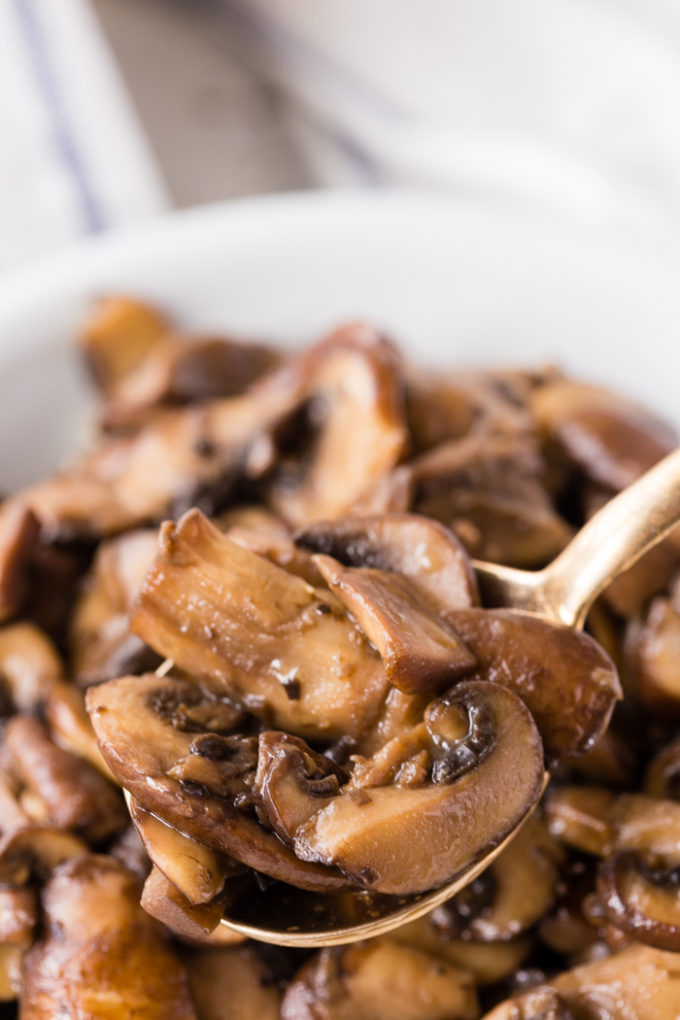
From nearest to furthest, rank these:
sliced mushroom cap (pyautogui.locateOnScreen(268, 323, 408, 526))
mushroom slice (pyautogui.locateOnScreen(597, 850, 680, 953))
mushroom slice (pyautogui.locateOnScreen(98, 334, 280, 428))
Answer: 1. mushroom slice (pyautogui.locateOnScreen(597, 850, 680, 953))
2. sliced mushroom cap (pyautogui.locateOnScreen(268, 323, 408, 526))
3. mushroom slice (pyautogui.locateOnScreen(98, 334, 280, 428))

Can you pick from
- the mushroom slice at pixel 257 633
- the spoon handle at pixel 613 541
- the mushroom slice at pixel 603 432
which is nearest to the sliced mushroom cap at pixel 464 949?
the mushroom slice at pixel 257 633

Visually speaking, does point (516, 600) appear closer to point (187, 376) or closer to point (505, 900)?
point (505, 900)

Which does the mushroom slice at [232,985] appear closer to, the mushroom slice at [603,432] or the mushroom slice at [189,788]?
the mushroom slice at [189,788]

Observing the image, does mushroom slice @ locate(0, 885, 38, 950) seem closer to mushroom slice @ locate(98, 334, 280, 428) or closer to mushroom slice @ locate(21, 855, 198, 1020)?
mushroom slice @ locate(21, 855, 198, 1020)

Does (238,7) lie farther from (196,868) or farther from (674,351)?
(196,868)

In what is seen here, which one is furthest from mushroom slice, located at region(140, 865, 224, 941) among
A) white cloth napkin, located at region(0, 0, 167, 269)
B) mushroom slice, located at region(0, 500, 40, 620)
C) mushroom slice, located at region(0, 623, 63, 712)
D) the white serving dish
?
white cloth napkin, located at region(0, 0, 167, 269)

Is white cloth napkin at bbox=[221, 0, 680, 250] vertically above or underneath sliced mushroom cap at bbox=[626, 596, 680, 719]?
above

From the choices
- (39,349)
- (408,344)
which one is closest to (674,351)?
(408,344)
